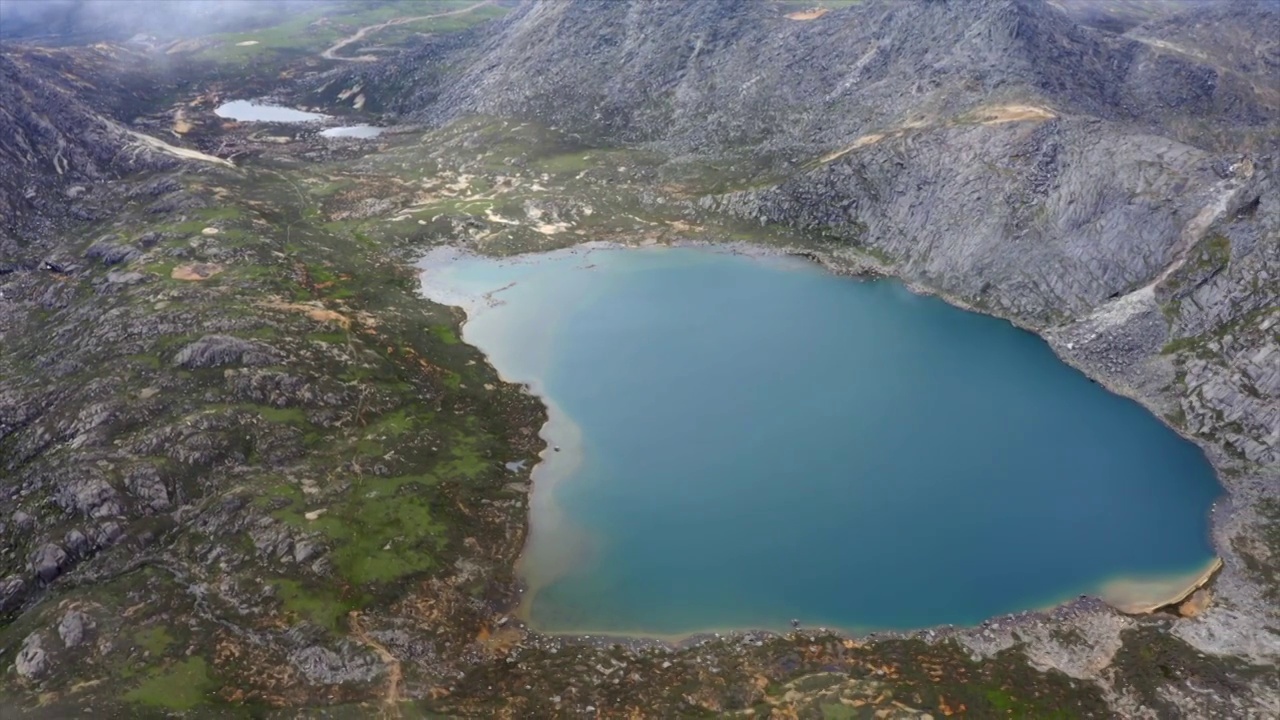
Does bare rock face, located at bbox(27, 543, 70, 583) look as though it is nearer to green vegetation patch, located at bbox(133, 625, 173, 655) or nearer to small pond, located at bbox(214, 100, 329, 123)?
green vegetation patch, located at bbox(133, 625, 173, 655)

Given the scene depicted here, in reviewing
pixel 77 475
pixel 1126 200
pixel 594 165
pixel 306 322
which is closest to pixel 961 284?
pixel 1126 200

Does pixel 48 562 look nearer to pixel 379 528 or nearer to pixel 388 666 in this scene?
pixel 379 528

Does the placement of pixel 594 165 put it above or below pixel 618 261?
above

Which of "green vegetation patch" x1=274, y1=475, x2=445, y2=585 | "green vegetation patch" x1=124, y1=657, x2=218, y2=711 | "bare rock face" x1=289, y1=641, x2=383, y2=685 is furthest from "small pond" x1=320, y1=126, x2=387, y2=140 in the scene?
"bare rock face" x1=289, y1=641, x2=383, y2=685

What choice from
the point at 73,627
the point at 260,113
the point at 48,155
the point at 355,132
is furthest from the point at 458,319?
the point at 260,113

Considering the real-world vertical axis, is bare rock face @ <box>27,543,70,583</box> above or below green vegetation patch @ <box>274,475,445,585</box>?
above

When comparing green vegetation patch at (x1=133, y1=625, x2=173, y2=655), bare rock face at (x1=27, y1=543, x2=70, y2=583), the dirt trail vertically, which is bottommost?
the dirt trail

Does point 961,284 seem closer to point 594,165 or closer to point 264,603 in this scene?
point 594,165

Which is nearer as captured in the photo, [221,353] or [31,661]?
[31,661]

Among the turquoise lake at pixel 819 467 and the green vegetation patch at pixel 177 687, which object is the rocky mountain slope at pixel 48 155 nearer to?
the turquoise lake at pixel 819 467
